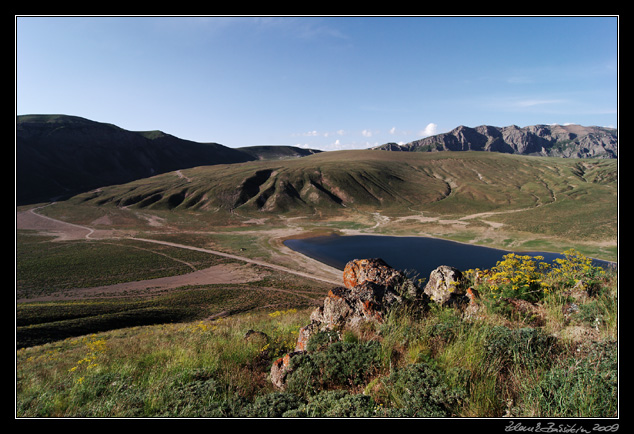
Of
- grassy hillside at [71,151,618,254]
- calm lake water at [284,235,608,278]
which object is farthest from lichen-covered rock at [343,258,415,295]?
grassy hillside at [71,151,618,254]

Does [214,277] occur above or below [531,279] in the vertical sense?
below

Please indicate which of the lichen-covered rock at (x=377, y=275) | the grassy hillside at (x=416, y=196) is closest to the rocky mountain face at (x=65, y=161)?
the grassy hillside at (x=416, y=196)

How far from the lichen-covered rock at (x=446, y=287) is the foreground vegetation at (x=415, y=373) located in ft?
2.52

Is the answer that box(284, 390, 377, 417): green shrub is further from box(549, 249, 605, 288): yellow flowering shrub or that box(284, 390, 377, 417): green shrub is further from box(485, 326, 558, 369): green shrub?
box(549, 249, 605, 288): yellow flowering shrub

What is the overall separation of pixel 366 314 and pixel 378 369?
1.79m

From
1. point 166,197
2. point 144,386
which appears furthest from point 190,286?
point 166,197

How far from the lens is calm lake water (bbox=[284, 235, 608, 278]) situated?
49.8m

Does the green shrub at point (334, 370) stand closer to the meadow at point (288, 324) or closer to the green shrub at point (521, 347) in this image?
the meadow at point (288, 324)

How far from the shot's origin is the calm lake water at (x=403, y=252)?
4984cm

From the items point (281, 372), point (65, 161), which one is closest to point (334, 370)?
point (281, 372)

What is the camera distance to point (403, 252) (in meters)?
58.5

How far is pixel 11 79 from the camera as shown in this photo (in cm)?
396

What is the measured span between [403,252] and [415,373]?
5763cm

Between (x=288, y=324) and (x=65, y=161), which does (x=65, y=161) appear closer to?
(x=65, y=161)
